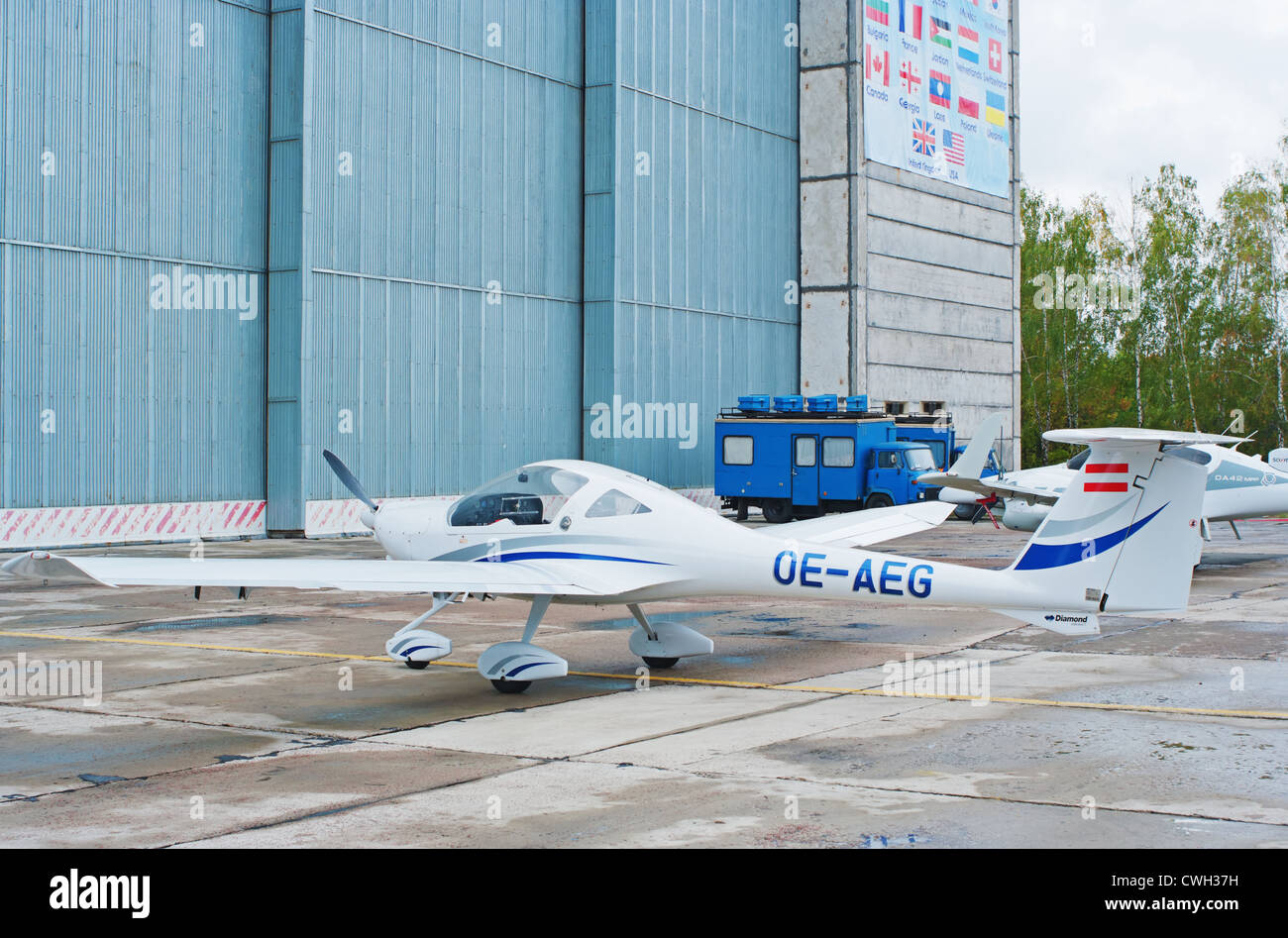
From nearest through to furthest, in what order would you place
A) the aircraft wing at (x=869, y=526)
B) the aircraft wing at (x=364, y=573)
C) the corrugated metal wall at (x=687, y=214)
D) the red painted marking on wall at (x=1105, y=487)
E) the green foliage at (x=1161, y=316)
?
Result: the aircraft wing at (x=364, y=573), the red painted marking on wall at (x=1105, y=487), the aircraft wing at (x=869, y=526), the corrugated metal wall at (x=687, y=214), the green foliage at (x=1161, y=316)

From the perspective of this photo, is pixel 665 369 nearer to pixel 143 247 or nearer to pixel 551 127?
pixel 551 127

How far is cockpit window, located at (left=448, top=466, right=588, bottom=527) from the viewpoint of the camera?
41.2ft

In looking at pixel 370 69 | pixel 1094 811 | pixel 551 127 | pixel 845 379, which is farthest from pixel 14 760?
pixel 845 379

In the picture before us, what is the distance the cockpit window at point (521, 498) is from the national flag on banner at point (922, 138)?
1550 inches

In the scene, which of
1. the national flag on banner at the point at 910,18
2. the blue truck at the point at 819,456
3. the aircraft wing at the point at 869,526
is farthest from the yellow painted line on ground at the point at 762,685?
the national flag on banner at the point at 910,18

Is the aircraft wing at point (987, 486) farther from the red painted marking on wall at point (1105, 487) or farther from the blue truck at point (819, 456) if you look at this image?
the blue truck at point (819, 456)

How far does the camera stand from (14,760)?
9211 millimetres

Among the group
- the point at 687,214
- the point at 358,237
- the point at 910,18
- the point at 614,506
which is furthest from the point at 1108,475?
the point at 910,18

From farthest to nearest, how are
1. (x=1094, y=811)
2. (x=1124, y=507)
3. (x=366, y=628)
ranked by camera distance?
1. (x=366, y=628)
2. (x=1124, y=507)
3. (x=1094, y=811)

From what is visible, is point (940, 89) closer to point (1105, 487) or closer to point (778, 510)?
point (778, 510)

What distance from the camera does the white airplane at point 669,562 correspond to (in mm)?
10133

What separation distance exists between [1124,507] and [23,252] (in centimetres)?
2320

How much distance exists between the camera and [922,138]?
49344mm

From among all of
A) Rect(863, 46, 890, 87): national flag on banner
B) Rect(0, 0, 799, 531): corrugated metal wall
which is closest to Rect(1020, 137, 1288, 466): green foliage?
Rect(863, 46, 890, 87): national flag on banner
